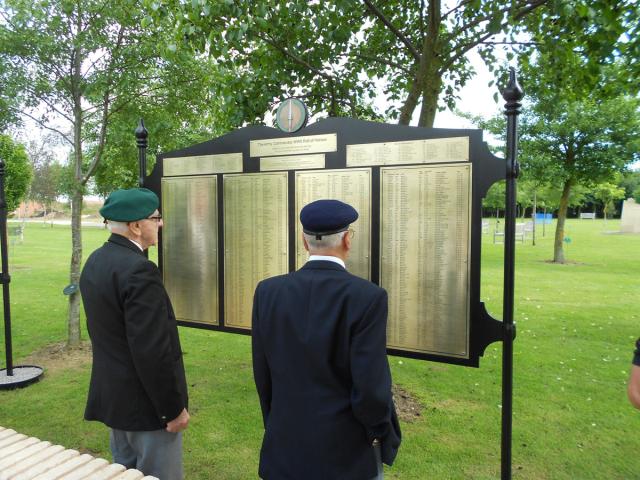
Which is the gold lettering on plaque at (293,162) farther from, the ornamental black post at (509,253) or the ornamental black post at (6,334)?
the ornamental black post at (6,334)

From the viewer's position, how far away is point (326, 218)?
2162 mm

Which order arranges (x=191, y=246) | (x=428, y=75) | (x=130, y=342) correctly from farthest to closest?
(x=428, y=75) < (x=191, y=246) < (x=130, y=342)

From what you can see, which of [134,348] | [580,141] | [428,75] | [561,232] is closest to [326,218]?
[134,348]

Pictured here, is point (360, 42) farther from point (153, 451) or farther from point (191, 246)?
point (153, 451)

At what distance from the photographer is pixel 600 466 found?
3994 mm

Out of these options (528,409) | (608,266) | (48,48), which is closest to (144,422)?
(528,409)

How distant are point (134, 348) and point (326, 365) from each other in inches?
44.9

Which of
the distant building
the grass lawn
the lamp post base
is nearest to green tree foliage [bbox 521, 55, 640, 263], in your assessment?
the grass lawn

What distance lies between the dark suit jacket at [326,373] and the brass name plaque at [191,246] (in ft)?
8.42

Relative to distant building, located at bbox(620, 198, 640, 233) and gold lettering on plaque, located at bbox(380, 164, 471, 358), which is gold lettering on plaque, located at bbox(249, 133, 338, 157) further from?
distant building, located at bbox(620, 198, 640, 233)

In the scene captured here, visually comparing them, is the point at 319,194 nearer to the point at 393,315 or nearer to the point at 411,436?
the point at 393,315

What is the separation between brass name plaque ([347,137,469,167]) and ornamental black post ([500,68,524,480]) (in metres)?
0.35

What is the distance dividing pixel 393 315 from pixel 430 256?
1.85 feet

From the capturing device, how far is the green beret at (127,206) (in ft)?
9.09
